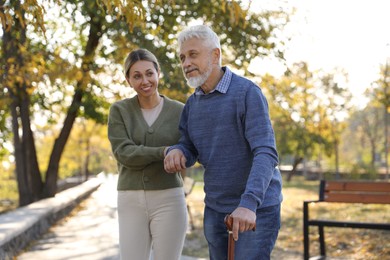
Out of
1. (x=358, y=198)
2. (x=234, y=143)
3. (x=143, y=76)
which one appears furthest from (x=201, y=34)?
(x=358, y=198)

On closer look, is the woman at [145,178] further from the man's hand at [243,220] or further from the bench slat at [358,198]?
the bench slat at [358,198]

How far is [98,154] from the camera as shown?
5759 centimetres

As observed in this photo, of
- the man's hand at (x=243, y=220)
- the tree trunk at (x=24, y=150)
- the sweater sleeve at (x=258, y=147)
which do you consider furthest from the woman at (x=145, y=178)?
the tree trunk at (x=24, y=150)

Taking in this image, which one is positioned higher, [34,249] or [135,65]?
[135,65]

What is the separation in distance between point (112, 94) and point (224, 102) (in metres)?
13.6

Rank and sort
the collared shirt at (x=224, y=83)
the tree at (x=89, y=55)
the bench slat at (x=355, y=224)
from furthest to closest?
1. the tree at (x=89, y=55)
2. the bench slat at (x=355, y=224)
3. the collared shirt at (x=224, y=83)

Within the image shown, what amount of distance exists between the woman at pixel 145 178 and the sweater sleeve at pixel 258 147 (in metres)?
0.89

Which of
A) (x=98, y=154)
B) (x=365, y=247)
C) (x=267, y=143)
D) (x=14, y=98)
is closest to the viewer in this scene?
(x=267, y=143)

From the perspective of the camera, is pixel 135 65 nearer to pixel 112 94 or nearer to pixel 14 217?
pixel 14 217

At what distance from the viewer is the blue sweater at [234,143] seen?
3018mm

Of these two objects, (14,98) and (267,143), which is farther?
(14,98)

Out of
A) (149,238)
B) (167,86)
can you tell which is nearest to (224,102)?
(149,238)

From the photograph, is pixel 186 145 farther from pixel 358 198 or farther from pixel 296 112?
pixel 296 112

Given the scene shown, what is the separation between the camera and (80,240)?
1037 cm
